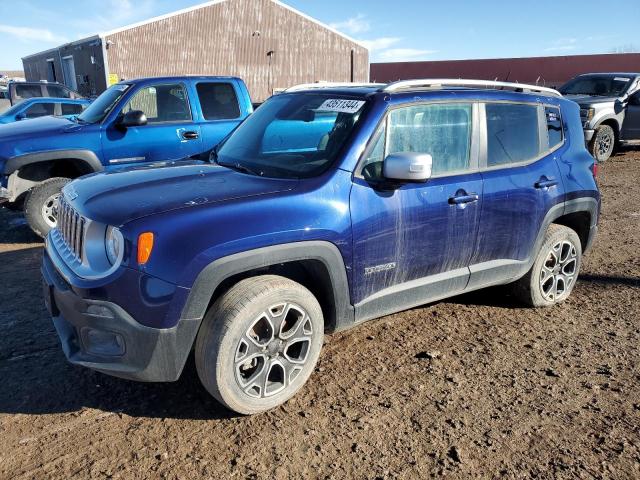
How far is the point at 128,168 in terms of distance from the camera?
364 centimetres

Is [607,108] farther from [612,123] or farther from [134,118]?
[134,118]

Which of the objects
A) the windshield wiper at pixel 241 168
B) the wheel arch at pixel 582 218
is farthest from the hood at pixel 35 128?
the wheel arch at pixel 582 218

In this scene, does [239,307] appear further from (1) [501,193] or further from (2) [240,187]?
(1) [501,193]

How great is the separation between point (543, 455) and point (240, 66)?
2991 centimetres

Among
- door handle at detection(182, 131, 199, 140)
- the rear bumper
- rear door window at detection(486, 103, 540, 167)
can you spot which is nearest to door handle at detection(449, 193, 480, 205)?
rear door window at detection(486, 103, 540, 167)

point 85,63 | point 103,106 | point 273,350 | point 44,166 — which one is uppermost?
A: point 85,63

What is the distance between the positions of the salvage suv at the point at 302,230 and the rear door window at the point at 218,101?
9.92 feet

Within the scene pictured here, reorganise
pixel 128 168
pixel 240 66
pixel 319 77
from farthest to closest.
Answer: pixel 319 77
pixel 240 66
pixel 128 168

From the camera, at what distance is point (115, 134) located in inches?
244

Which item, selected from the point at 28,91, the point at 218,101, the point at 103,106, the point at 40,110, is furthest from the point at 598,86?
the point at 28,91

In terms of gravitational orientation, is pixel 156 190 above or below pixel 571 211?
above

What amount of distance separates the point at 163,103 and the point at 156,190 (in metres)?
4.15

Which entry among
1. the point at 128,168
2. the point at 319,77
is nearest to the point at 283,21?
the point at 319,77

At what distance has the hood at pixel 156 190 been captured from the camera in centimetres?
269
